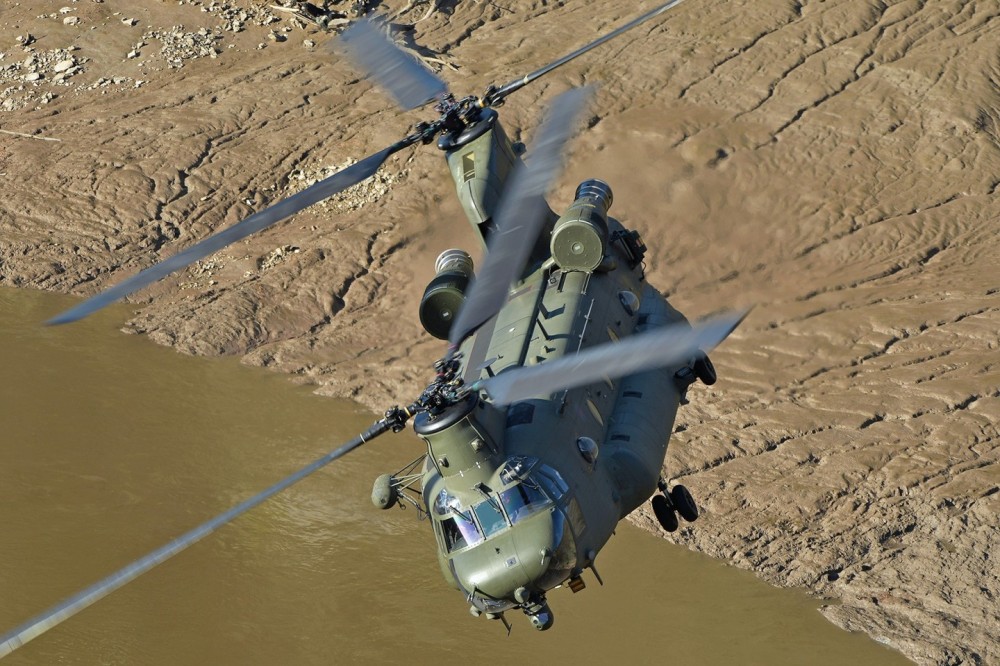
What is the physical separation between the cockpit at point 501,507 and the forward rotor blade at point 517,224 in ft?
6.11

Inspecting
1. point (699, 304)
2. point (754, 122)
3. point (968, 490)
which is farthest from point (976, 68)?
point (968, 490)

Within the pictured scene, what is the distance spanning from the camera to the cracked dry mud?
80.7 ft

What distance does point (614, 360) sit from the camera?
50.0 ft

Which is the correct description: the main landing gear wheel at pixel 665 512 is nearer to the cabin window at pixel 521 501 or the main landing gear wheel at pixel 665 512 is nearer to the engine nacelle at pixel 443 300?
the cabin window at pixel 521 501

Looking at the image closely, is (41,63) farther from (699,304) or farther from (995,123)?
(995,123)

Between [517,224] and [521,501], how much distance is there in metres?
3.59

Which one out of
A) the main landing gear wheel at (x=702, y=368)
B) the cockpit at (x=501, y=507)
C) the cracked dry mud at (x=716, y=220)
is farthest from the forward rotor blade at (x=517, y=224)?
the cracked dry mud at (x=716, y=220)

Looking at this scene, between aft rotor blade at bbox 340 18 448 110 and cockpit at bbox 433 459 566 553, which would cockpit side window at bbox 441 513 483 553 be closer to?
cockpit at bbox 433 459 566 553

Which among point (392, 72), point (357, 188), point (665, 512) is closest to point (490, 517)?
point (665, 512)

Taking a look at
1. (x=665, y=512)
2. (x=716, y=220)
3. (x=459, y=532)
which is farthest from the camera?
(x=716, y=220)

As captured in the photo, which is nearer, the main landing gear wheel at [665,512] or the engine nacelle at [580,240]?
Result: the main landing gear wheel at [665,512]

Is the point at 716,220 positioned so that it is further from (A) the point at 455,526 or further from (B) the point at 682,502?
(A) the point at 455,526

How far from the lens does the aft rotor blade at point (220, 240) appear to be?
13750mm

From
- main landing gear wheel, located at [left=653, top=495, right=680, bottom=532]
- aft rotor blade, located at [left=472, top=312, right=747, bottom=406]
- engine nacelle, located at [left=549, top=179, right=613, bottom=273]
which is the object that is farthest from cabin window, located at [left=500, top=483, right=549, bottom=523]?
engine nacelle, located at [left=549, top=179, right=613, bottom=273]
